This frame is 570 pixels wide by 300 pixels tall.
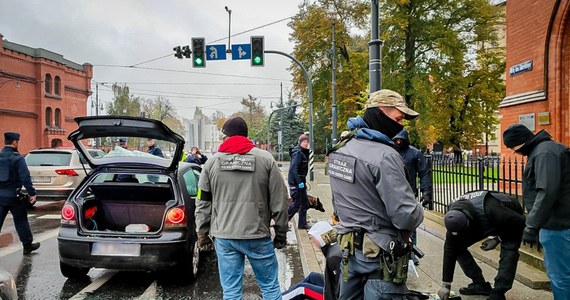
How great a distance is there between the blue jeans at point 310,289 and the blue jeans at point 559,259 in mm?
1968

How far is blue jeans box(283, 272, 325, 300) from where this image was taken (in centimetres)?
335

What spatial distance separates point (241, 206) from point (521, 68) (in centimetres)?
769

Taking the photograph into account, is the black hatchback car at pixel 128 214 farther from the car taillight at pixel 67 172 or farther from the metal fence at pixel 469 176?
the car taillight at pixel 67 172

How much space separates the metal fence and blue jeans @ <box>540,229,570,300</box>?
9.64 feet

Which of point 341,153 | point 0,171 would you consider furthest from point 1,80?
point 341,153

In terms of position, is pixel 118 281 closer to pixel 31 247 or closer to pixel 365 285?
pixel 31 247

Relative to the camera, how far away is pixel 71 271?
5.35m

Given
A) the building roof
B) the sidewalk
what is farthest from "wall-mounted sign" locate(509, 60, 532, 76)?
the building roof

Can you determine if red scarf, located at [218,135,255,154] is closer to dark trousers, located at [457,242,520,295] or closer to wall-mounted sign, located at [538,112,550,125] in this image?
dark trousers, located at [457,242,520,295]

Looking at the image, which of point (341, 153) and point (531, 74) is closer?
point (341, 153)

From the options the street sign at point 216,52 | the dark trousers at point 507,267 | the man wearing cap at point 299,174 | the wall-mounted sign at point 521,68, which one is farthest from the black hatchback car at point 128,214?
the street sign at point 216,52

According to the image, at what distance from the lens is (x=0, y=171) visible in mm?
6465

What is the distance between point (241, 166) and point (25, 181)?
489 cm

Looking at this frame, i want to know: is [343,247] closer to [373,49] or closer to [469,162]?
[373,49]
